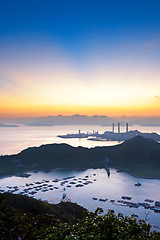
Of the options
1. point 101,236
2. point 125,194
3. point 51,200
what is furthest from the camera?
point 125,194

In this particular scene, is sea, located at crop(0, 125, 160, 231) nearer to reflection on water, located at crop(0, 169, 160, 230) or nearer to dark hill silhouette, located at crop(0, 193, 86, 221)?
reflection on water, located at crop(0, 169, 160, 230)

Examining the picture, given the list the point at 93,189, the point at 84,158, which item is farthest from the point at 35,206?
the point at 84,158

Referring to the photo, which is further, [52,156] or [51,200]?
[52,156]

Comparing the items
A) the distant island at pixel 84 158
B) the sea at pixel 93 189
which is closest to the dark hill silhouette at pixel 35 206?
the sea at pixel 93 189

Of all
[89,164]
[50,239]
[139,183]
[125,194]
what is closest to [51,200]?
[125,194]

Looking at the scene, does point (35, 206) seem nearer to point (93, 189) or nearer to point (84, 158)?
point (93, 189)

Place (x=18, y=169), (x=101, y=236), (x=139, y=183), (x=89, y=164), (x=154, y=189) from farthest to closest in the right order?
(x=89, y=164) → (x=18, y=169) → (x=139, y=183) → (x=154, y=189) → (x=101, y=236)

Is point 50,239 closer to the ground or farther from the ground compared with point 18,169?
farther from the ground

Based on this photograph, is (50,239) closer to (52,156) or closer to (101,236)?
(101,236)
